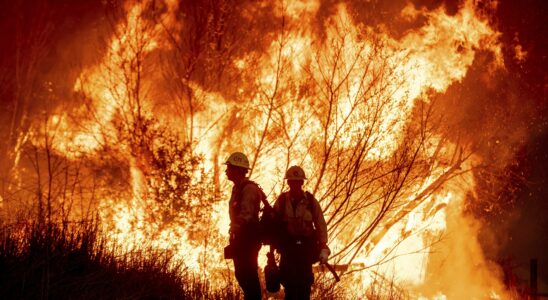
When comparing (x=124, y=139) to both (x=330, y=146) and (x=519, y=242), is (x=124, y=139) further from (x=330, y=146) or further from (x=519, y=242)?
(x=519, y=242)

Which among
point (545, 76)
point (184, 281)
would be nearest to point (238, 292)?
point (184, 281)

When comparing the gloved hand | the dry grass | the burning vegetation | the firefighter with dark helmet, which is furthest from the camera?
the burning vegetation

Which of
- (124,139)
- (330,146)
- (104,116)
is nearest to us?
(330,146)

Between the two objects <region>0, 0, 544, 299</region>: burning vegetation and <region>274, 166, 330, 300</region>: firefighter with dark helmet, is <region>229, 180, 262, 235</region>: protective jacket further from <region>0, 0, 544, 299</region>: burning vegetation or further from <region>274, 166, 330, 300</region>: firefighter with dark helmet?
<region>0, 0, 544, 299</region>: burning vegetation

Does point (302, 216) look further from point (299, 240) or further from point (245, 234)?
point (245, 234)

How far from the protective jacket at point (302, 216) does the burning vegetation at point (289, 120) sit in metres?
2.16

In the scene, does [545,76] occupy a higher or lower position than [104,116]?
higher

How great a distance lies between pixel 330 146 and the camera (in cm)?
1081

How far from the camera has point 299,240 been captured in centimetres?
743

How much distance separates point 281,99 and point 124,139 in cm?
350

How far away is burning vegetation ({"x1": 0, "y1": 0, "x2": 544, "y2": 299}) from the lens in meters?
11.1

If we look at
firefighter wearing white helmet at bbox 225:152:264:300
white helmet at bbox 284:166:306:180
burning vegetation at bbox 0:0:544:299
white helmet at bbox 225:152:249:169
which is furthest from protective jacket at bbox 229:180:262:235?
burning vegetation at bbox 0:0:544:299

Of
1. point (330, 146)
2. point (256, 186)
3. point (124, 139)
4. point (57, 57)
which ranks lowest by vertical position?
point (256, 186)

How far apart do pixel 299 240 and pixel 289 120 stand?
204 inches
